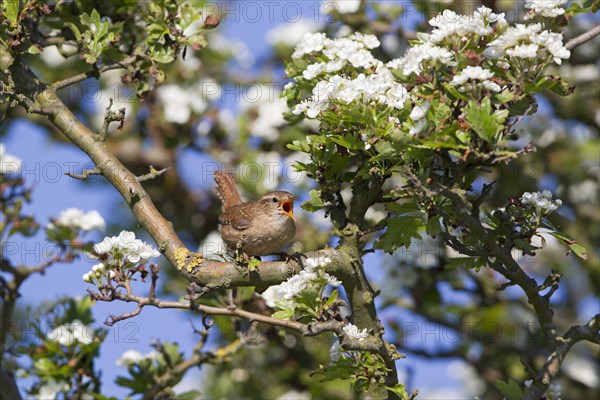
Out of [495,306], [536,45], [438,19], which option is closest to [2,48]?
[438,19]

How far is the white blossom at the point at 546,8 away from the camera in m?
3.87

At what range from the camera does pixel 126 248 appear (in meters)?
3.90

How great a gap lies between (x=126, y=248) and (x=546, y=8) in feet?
7.35

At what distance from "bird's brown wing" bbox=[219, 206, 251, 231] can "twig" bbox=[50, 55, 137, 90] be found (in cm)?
128

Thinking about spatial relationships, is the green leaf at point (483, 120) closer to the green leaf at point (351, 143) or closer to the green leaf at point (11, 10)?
the green leaf at point (351, 143)

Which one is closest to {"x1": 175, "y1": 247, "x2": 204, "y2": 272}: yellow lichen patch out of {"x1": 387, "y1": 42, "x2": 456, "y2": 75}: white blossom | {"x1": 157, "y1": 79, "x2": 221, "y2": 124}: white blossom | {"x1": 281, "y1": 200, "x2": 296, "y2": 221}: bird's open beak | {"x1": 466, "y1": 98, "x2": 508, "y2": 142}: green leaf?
{"x1": 387, "y1": 42, "x2": 456, "y2": 75}: white blossom

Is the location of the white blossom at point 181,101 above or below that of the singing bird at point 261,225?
above

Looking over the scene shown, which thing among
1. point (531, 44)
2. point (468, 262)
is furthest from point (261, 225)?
point (531, 44)

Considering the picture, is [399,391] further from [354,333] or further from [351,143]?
[351,143]

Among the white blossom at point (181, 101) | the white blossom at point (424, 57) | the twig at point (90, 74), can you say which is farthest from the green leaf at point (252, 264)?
the white blossom at point (181, 101)

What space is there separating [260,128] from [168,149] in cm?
101

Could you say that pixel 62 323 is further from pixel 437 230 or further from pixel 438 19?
pixel 438 19

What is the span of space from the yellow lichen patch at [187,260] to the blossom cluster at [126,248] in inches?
4.8

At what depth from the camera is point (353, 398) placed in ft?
22.7
